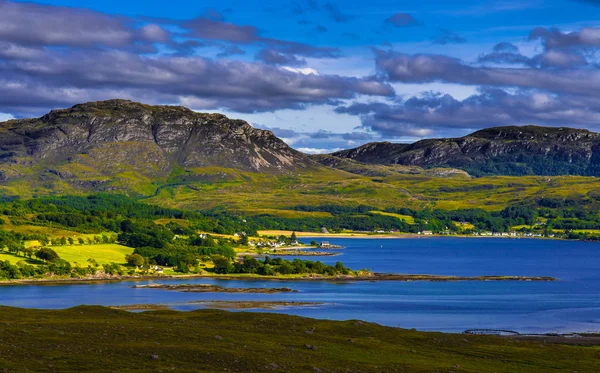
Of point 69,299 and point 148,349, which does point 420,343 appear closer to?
point 148,349

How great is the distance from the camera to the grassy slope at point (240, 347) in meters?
54.2

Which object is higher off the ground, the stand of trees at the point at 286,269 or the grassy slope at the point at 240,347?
the grassy slope at the point at 240,347

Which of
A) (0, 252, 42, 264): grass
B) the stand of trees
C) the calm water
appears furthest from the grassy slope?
(0, 252, 42, 264): grass

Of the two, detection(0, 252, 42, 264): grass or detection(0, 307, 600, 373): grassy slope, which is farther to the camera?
detection(0, 252, 42, 264): grass

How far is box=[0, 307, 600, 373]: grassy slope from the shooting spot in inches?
2133

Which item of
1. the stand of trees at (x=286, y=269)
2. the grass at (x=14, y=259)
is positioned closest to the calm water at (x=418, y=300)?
the stand of trees at (x=286, y=269)

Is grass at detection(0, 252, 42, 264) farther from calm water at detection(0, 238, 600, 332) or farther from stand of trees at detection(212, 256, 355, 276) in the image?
stand of trees at detection(212, 256, 355, 276)

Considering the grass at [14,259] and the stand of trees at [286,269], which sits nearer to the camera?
the grass at [14,259]

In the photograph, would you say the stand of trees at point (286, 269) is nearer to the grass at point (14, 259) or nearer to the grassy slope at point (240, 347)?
the grass at point (14, 259)

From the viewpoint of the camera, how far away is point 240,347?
63875 millimetres

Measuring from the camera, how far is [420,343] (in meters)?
79.5

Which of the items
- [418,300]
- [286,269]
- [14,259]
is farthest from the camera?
[286,269]

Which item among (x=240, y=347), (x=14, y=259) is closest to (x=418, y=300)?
(x=14, y=259)

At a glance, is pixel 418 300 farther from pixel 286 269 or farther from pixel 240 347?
pixel 240 347
